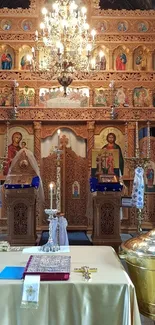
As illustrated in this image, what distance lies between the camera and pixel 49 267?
232 cm

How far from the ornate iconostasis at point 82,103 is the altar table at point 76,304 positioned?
6.02 metres

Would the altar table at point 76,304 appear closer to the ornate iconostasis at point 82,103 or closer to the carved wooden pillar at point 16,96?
the ornate iconostasis at point 82,103

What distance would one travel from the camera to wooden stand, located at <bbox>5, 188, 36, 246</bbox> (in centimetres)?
642

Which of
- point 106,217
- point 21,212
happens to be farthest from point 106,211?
point 21,212

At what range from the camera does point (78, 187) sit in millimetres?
8305

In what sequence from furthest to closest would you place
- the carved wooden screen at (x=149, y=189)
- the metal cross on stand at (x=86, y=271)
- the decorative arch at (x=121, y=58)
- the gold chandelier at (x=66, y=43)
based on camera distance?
the decorative arch at (x=121, y=58) < the carved wooden screen at (x=149, y=189) < the gold chandelier at (x=66, y=43) < the metal cross on stand at (x=86, y=271)

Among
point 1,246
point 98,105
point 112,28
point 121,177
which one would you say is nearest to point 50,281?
point 1,246

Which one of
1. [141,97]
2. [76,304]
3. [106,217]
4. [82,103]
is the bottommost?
[76,304]

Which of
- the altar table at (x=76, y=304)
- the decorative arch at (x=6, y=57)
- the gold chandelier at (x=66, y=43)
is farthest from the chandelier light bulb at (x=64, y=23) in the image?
the altar table at (x=76, y=304)

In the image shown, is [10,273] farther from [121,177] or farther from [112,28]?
[112,28]

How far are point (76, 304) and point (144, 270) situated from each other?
667mm

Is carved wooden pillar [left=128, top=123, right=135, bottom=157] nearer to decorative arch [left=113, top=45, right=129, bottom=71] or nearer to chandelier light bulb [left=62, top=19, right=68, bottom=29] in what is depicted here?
decorative arch [left=113, top=45, right=129, bottom=71]

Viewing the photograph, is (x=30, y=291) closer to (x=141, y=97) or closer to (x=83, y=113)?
(x=83, y=113)

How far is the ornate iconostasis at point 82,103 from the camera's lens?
26.9ft
